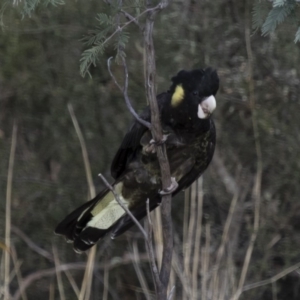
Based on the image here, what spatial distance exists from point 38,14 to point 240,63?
3.55ft

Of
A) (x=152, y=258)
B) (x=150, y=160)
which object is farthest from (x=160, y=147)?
(x=150, y=160)

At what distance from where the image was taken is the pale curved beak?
7.37ft

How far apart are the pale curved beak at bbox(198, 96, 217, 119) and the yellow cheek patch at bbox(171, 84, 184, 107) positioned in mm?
83

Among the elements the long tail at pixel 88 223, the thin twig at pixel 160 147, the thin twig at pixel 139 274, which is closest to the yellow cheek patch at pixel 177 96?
the thin twig at pixel 160 147

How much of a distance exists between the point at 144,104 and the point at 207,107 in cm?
115

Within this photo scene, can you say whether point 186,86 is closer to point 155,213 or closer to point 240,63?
point 155,213

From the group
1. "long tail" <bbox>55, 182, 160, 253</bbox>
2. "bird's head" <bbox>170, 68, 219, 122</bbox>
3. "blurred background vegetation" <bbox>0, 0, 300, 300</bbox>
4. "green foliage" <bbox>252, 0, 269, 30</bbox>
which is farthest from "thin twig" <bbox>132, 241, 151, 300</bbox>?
"green foliage" <bbox>252, 0, 269, 30</bbox>

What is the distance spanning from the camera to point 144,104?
11.1ft

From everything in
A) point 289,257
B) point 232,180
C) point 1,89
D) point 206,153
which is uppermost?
point 1,89

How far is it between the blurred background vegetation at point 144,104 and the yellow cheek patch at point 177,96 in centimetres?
99

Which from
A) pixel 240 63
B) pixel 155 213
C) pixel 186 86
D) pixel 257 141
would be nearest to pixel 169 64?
pixel 240 63

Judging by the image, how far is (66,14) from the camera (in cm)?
344

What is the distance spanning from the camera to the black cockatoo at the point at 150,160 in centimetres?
235

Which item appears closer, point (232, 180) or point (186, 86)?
point (186, 86)
